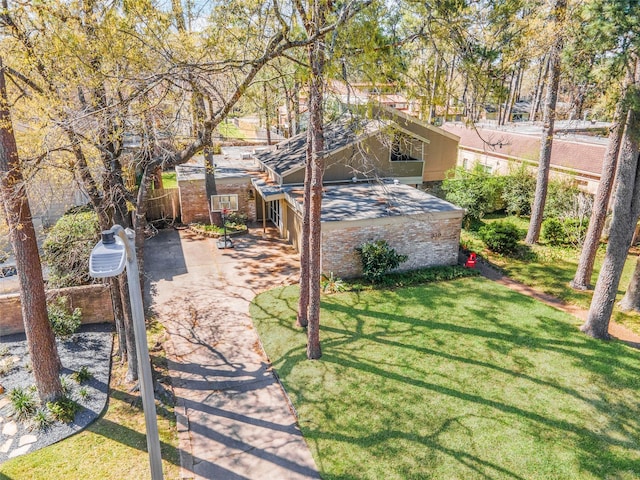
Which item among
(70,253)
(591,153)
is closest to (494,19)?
(70,253)

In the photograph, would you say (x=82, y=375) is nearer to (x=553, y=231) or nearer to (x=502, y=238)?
(x=502, y=238)

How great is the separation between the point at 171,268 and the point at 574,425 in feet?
42.6

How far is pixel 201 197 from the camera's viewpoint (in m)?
19.8

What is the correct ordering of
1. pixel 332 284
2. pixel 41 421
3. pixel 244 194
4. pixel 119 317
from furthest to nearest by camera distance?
1. pixel 244 194
2. pixel 332 284
3. pixel 119 317
4. pixel 41 421

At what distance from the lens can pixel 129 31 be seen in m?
7.44

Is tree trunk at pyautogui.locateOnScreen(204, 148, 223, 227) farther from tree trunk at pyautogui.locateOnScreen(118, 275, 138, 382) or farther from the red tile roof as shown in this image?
the red tile roof

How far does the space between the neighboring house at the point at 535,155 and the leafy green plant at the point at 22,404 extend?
49.5 ft

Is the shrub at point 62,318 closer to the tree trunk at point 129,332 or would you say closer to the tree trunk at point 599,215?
the tree trunk at point 129,332

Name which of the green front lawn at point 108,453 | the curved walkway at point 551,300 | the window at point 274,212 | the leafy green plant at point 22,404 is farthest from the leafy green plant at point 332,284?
the leafy green plant at point 22,404

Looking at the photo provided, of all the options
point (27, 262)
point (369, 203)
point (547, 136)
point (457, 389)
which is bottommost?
point (457, 389)

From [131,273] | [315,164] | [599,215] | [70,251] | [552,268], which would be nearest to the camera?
[131,273]

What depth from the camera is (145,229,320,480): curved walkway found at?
760cm

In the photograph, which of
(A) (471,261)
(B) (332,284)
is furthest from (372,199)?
(A) (471,261)

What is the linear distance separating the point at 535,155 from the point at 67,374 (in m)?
21.9
